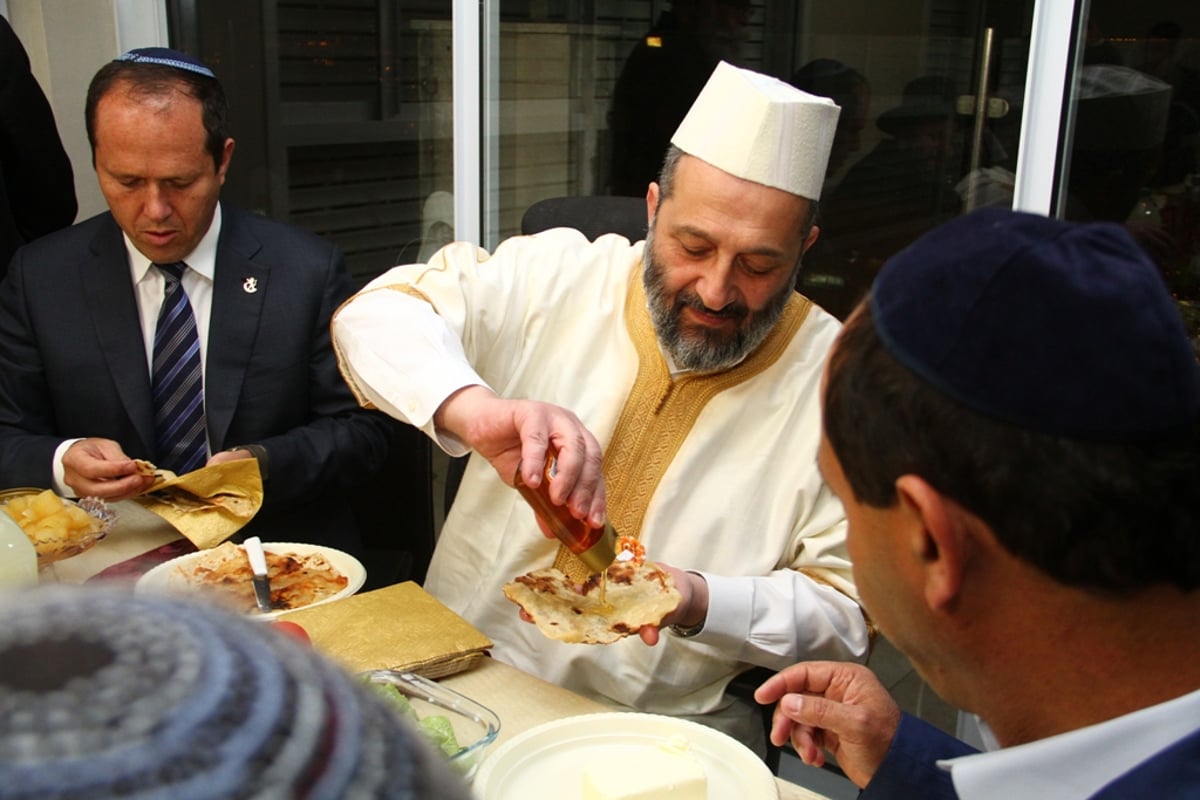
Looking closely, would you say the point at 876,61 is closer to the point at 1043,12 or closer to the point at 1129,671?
the point at 1043,12

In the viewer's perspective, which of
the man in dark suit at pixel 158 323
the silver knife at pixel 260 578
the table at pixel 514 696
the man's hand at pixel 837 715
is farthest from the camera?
the man in dark suit at pixel 158 323

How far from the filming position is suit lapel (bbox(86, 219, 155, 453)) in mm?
2779

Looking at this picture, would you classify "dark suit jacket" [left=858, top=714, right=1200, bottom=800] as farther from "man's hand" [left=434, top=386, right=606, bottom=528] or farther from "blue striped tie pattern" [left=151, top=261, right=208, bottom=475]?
"blue striped tie pattern" [left=151, top=261, right=208, bottom=475]

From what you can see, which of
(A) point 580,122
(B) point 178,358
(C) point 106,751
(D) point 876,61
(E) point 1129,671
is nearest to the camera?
(C) point 106,751

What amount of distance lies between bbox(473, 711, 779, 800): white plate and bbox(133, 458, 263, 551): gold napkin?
0.99m

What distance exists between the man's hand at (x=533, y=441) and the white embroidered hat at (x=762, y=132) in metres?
0.67

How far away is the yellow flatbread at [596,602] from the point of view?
6.00 ft

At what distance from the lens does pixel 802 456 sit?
2.35 metres

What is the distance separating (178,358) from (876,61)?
6.73 ft

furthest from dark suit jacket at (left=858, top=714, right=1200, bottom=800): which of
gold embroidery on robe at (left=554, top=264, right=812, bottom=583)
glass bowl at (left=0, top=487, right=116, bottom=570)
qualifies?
glass bowl at (left=0, top=487, right=116, bottom=570)

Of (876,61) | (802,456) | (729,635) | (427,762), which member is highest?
(876,61)

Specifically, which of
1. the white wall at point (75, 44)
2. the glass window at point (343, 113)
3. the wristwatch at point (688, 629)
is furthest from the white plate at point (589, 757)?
the white wall at point (75, 44)

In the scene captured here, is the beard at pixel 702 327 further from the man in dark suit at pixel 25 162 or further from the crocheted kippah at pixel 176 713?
the man in dark suit at pixel 25 162

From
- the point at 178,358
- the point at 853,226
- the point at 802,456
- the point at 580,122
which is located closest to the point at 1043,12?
the point at 853,226
